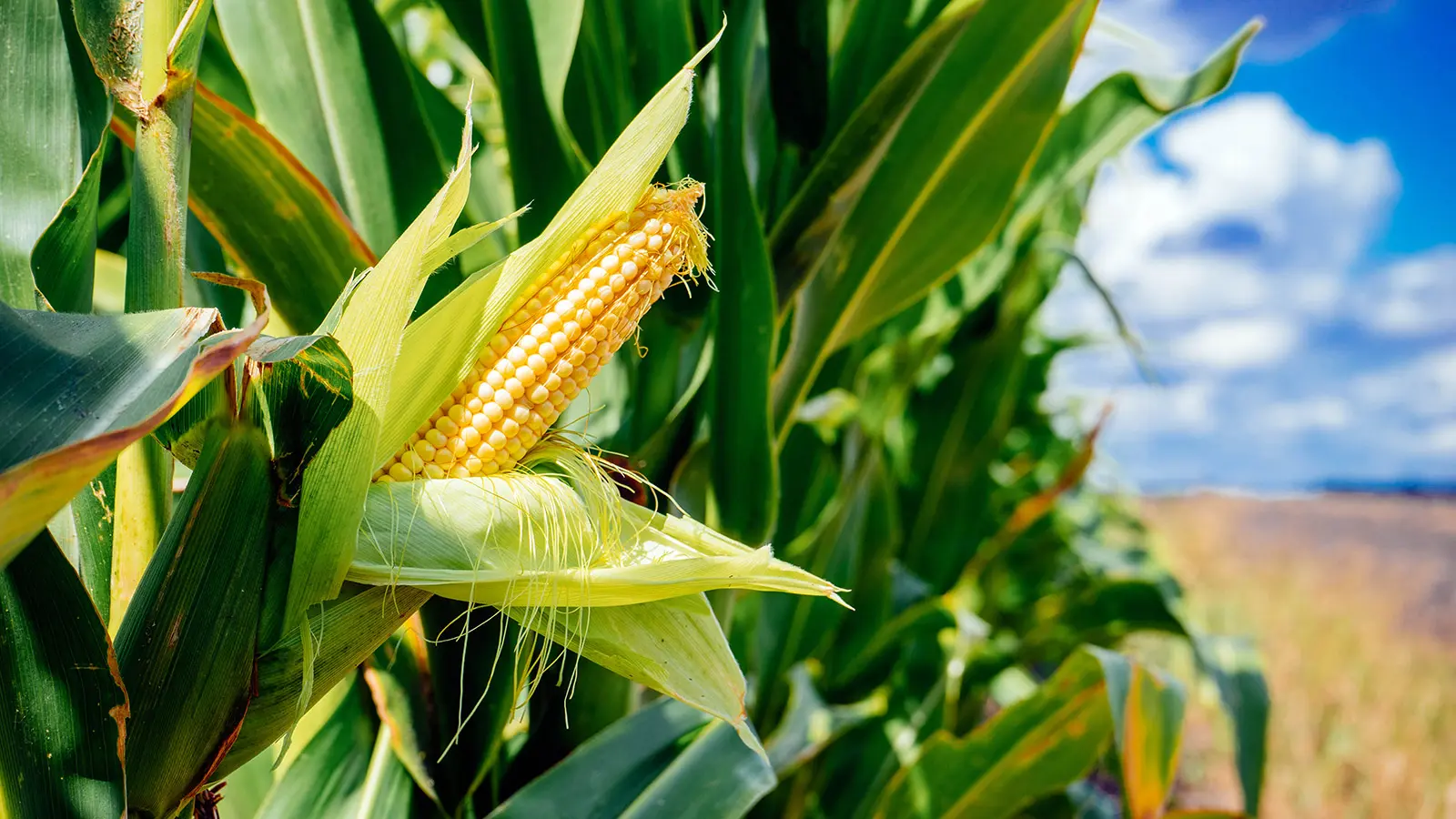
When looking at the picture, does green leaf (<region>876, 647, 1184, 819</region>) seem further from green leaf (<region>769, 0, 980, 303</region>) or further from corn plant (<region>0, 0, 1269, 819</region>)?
green leaf (<region>769, 0, 980, 303</region>)

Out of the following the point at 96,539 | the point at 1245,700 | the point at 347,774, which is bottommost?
the point at 1245,700

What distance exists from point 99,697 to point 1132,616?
5.11 feet

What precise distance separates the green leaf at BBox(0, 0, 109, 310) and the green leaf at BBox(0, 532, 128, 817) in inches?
7.8

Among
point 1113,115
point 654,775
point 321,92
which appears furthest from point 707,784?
point 1113,115

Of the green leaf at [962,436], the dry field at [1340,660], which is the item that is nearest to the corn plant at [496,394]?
the green leaf at [962,436]

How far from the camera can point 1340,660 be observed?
164 inches

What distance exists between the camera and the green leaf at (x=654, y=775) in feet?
1.85

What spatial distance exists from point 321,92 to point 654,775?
54 cm

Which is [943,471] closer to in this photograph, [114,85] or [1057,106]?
[1057,106]

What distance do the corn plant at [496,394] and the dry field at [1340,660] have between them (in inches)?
46.5

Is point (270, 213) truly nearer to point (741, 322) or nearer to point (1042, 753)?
point (741, 322)

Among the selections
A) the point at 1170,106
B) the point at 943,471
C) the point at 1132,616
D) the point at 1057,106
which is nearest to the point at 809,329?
the point at 1057,106

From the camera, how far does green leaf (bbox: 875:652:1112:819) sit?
883mm

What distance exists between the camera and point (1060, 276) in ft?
5.68
